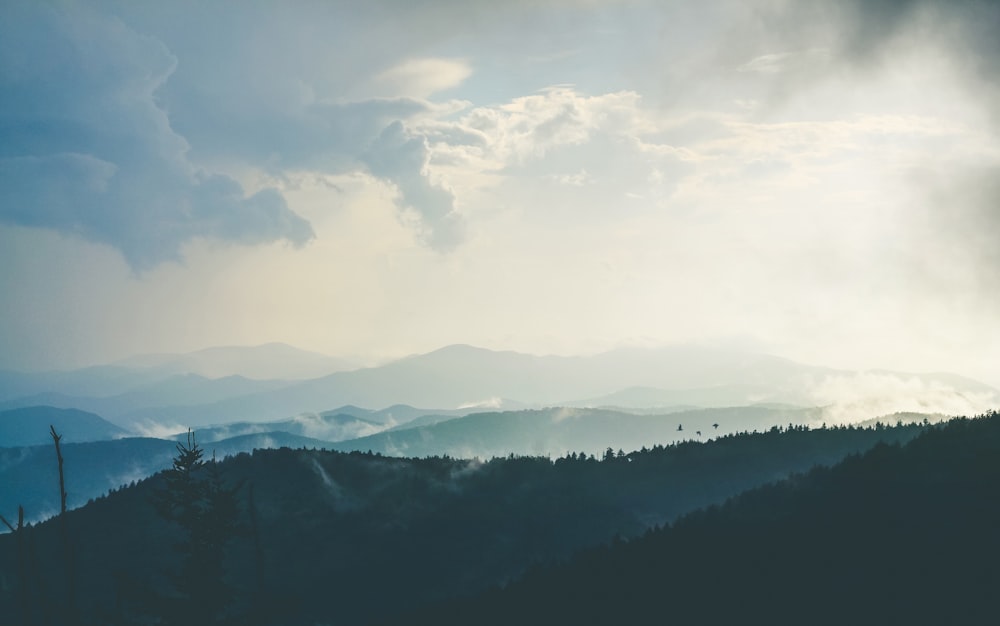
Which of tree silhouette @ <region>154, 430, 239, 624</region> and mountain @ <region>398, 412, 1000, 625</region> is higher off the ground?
tree silhouette @ <region>154, 430, 239, 624</region>

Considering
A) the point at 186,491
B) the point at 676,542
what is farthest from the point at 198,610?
the point at 676,542

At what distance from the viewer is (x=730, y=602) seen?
15325cm

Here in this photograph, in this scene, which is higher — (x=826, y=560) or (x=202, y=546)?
(x=202, y=546)

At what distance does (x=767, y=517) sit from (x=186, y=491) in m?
160

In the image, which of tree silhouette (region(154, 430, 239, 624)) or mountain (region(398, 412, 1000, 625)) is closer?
tree silhouette (region(154, 430, 239, 624))

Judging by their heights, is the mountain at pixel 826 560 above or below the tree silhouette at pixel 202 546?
below

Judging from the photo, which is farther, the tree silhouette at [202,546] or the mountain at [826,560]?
the mountain at [826,560]

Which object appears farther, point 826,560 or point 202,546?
point 826,560

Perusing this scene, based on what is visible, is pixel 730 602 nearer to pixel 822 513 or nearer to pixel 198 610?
pixel 822 513

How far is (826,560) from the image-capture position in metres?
160

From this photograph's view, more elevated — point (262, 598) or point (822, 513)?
point (262, 598)

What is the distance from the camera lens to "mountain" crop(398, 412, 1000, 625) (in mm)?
141625

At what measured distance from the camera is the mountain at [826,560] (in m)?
142

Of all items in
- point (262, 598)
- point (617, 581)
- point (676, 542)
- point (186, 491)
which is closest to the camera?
point (186, 491)
